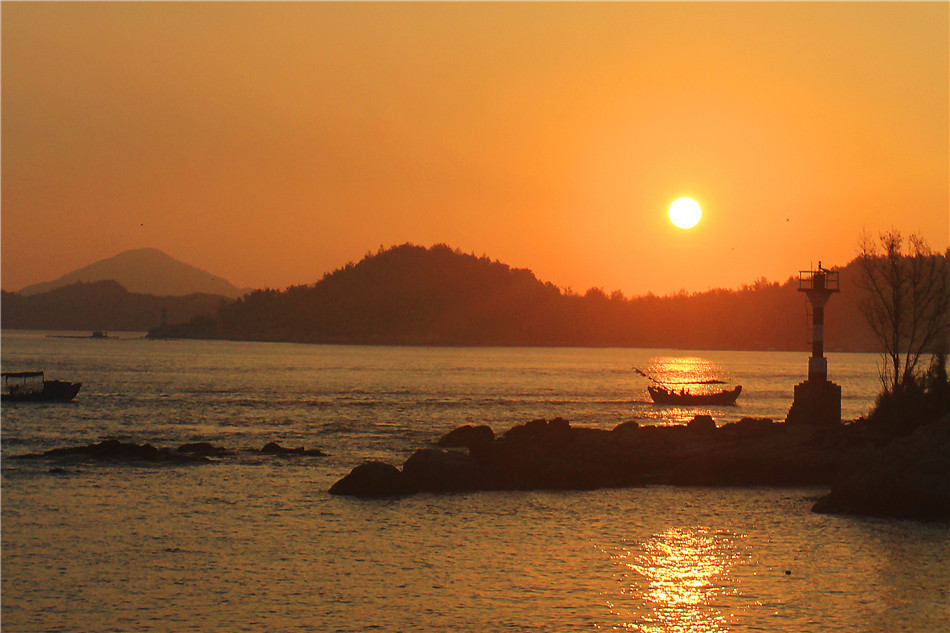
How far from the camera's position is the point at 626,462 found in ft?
111

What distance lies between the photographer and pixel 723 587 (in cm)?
1917

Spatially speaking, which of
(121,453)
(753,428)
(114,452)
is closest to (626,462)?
A: (753,428)

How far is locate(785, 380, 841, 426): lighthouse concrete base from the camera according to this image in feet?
A: 143

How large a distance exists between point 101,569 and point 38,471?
51.4ft

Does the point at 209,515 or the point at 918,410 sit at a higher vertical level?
the point at 918,410

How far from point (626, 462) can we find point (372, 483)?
9.47 m

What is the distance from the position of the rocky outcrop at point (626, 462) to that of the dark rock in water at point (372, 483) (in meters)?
0.05

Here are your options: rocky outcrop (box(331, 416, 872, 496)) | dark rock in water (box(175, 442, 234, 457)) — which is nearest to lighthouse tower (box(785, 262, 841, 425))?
rocky outcrop (box(331, 416, 872, 496))

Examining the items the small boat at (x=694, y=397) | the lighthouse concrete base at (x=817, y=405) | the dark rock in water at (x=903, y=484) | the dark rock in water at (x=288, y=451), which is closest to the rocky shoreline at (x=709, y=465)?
the dark rock in water at (x=903, y=484)

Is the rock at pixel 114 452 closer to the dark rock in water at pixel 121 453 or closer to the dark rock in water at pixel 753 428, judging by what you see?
the dark rock in water at pixel 121 453

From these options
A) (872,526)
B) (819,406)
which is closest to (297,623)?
(872,526)

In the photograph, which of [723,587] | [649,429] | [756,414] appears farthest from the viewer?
[756,414]

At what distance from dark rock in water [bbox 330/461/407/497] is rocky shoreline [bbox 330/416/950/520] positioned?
0.04 m

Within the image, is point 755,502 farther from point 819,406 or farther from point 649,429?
point 819,406
